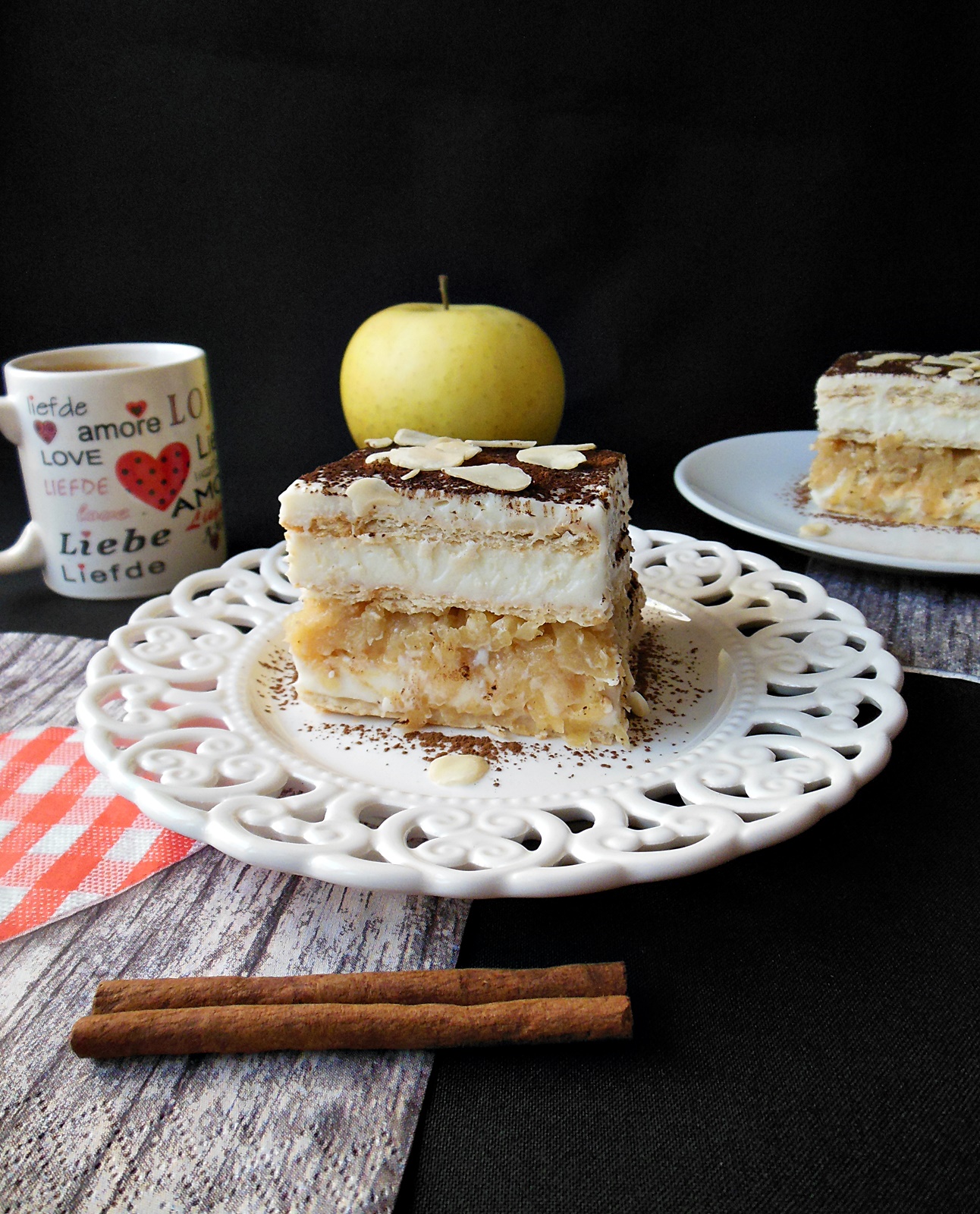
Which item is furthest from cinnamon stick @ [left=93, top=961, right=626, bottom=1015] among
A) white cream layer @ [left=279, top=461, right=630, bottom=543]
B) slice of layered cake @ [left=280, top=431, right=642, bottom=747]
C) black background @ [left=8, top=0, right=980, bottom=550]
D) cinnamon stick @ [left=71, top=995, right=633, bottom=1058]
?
black background @ [left=8, top=0, right=980, bottom=550]

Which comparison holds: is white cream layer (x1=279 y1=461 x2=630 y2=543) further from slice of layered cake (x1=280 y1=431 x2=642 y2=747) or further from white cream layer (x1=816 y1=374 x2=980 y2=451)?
white cream layer (x1=816 y1=374 x2=980 y2=451)

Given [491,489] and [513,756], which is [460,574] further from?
[513,756]

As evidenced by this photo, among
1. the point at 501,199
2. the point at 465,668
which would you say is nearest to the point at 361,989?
the point at 465,668

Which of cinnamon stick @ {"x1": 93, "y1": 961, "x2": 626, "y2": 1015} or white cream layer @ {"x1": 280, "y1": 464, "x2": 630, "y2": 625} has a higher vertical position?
white cream layer @ {"x1": 280, "y1": 464, "x2": 630, "y2": 625}

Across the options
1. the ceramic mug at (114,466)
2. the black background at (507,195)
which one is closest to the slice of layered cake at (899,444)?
the black background at (507,195)

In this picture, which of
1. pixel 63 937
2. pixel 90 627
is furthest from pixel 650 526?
pixel 63 937

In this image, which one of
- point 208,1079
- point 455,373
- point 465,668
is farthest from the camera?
point 455,373
